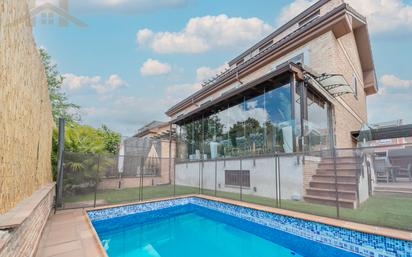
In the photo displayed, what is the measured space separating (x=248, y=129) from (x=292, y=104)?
2.27m

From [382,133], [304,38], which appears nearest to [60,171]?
[304,38]

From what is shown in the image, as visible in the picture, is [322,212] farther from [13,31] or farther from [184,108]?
[184,108]

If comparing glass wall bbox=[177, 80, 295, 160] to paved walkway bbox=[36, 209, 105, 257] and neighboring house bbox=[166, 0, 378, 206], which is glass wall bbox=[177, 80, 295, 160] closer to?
neighboring house bbox=[166, 0, 378, 206]

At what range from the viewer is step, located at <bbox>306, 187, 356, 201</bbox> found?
6078mm

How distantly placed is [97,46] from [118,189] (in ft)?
22.2

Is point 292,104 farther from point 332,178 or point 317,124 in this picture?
point 332,178

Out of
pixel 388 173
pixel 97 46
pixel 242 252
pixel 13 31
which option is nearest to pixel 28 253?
pixel 13 31

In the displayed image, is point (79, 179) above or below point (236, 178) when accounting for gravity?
above

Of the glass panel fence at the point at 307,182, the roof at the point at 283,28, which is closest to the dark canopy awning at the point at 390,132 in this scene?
the glass panel fence at the point at 307,182

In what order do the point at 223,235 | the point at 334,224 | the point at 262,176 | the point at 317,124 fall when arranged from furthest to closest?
1. the point at 317,124
2. the point at 262,176
3. the point at 223,235
4. the point at 334,224

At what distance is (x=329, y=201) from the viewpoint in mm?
6340

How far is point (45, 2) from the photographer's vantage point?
16.0 feet

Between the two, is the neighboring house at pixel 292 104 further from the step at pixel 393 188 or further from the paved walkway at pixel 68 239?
the paved walkway at pixel 68 239

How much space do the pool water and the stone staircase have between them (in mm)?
1843
